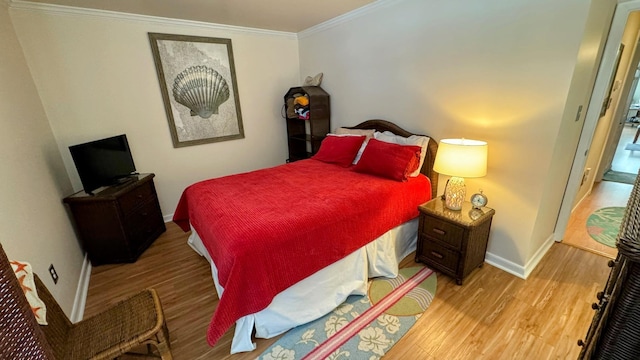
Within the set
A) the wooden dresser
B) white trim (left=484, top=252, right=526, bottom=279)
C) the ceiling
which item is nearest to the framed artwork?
the ceiling

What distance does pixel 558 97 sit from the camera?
1.80 meters

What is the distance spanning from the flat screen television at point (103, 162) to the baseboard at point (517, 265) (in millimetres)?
3661

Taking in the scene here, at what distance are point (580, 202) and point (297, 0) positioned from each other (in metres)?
4.11

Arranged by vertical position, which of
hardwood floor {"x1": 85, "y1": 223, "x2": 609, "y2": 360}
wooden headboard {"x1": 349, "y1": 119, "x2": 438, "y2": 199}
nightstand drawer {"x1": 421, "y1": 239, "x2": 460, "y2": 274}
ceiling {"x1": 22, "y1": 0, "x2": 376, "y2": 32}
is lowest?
hardwood floor {"x1": 85, "y1": 223, "x2": 609, "y2": 360}

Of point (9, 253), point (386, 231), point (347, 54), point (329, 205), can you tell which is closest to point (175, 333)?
point (9, 253)

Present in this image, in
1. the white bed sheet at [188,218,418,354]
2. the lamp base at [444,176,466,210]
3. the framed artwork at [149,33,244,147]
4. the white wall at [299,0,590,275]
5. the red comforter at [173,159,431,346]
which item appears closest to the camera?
the red comforter at [173,159,431,346]

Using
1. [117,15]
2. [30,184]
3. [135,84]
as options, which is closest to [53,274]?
[30,184]

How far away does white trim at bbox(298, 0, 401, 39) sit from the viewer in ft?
8.88

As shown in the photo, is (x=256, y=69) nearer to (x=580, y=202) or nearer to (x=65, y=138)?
(x=65, y=138)

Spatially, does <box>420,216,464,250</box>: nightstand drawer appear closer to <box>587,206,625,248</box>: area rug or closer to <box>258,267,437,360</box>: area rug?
<box>258,267,437,360</box>: area rug

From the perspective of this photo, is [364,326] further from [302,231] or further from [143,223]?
[143,223]

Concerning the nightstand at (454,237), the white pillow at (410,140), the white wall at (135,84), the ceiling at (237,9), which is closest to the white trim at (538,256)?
the nightstand at (454,237)

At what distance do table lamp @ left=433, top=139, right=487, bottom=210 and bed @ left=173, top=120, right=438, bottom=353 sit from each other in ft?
1.04

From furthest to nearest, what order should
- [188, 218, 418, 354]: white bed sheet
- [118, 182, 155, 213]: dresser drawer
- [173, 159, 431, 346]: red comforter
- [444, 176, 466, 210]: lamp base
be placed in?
[118, 182, 155, 213]: dresser drawer → [444, 176, 466, 210]: lamp base → [188, 218, 418, 354]: white bed sheet → [173, 159, 431, 346]: red comforter
